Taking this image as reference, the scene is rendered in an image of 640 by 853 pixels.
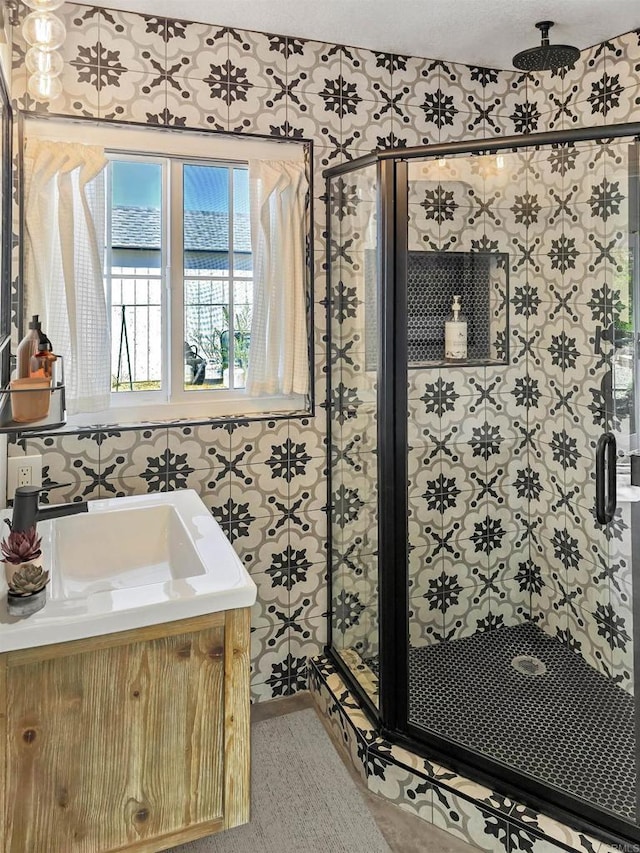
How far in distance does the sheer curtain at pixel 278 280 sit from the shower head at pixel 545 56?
94cm

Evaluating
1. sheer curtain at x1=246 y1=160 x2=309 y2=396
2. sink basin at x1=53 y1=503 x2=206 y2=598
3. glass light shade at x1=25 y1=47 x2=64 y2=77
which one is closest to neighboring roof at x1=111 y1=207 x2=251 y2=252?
sheer curtain at x1=246 y1=160 x2=309 y2=396

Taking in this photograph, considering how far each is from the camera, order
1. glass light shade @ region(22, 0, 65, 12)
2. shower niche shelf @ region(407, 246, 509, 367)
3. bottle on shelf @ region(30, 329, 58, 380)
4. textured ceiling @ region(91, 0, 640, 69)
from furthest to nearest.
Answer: textured ceiling @ region(91, 0, 640, 69)
shower niche shelf @ region(407, 246, 509, 367)
bottle on shelf @ region(30, 329, 58, 380)
glass light shade @ region(22, 0, 65, 12)

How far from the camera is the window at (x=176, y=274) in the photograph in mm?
2221

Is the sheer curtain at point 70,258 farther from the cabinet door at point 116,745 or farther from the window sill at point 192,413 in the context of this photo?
the cabinet door at point 116,745

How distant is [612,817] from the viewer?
1.57m

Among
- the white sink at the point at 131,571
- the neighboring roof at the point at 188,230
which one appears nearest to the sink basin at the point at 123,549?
the white sink at the point at 131,571

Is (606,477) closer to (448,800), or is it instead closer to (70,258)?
(448,800)

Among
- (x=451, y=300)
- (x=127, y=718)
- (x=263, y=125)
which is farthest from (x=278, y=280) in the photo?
(x=127, y=718)

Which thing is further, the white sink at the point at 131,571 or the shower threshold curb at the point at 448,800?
the shower threshold curb at the point at 448,800

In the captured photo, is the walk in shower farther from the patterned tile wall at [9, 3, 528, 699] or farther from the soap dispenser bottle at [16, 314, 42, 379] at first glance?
the soap dispenser bottle at [16, 314, 42, 379]

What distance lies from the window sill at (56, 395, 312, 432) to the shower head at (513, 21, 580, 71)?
5.06 ft

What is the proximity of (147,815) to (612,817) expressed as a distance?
118cm

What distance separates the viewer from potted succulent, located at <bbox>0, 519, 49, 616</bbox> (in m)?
1.12

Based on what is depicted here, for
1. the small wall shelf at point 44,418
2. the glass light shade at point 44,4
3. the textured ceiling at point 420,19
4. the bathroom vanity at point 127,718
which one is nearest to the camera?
the bathroom vanity at point 127,718
